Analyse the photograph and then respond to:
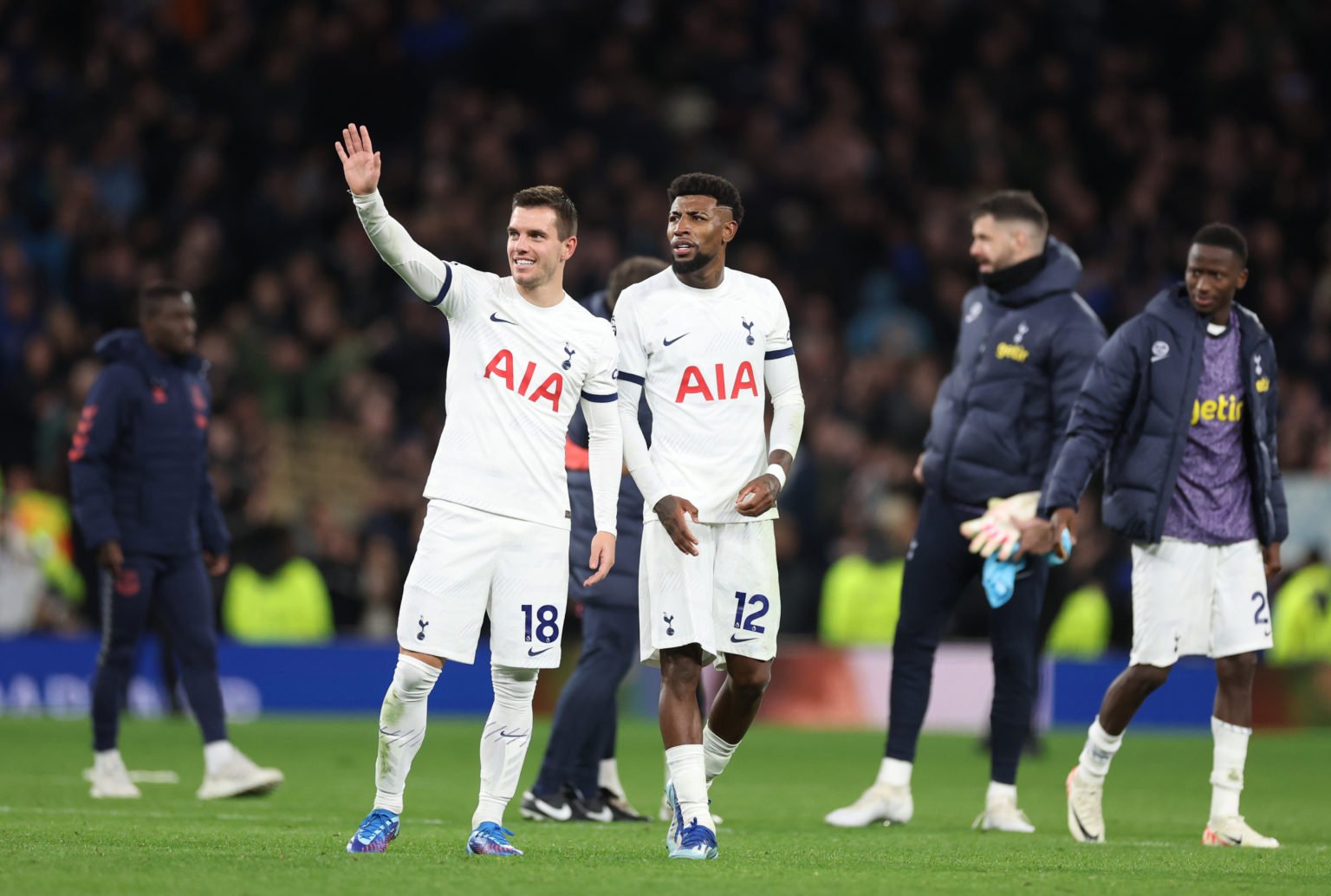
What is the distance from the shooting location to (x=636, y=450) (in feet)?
24.7

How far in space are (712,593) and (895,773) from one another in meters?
2.29

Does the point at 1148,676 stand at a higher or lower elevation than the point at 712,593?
lower

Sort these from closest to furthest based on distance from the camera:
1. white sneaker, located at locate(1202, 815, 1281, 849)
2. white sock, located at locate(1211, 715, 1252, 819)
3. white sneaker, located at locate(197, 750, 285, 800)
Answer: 1. white sneaker, located at locate(1202, 815, 1281, 849)
2. white sock, located at locate(1211, 715, 1252, 819)
3. white sneaker, located at locate(197, 750, 285, 800)

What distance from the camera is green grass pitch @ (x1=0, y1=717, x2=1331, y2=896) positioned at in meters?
6.34

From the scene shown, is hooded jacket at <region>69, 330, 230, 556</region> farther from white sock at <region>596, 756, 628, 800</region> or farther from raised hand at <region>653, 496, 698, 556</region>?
raised hand at <region>653, 496, 698, 556</region>

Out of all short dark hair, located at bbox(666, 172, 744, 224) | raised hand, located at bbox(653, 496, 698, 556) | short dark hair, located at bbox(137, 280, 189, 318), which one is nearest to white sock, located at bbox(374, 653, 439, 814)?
raised hand, located at bbox(653, 496, 698, 556)

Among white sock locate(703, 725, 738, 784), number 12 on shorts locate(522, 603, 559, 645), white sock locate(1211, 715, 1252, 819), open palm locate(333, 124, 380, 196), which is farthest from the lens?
white sock locate(1211, 715, 1252, 819)

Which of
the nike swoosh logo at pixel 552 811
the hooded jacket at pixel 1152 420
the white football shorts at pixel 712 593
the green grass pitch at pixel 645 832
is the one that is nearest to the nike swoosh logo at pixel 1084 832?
the green grass pitch at pixel 645 832

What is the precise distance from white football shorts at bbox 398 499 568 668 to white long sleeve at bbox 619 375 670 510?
1.38 ft

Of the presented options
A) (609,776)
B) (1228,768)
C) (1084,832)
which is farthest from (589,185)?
(1228,768)

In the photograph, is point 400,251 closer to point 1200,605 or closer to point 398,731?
point 398,731

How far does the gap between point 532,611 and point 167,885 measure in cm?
171

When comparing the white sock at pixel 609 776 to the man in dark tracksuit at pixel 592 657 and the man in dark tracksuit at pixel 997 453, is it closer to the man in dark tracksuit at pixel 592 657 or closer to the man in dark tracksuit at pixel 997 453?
the man in dark tracksuit at pixel 592 657

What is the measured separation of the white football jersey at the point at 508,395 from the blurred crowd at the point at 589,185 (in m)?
11.1
